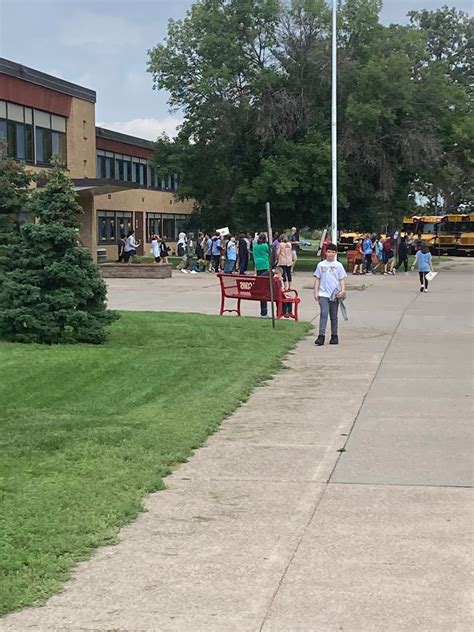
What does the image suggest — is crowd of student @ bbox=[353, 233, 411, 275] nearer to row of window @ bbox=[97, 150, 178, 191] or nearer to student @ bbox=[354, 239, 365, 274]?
student @ bbox=[354, 239, 365, 274]

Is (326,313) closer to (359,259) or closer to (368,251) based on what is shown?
(359,259)

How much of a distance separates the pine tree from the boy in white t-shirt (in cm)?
332

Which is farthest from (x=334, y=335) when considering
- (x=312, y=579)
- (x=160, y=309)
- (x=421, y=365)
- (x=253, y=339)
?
(x=312, y=579)

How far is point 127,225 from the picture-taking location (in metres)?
58.7

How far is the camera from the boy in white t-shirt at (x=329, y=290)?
14570 mm

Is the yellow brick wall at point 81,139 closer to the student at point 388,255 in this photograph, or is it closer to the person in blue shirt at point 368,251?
the person in blue shirt at point 368,251

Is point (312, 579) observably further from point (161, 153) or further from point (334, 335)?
point (161, 153)

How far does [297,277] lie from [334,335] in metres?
20.4

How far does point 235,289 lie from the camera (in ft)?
60.1

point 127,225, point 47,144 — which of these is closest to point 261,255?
point 47,144

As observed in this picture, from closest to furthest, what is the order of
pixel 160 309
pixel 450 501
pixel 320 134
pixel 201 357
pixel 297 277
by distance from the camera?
1. pixel 450 501
2. pixel 201 357
3. pixel 160 309
4. pixel 297 277
5. pixel 320 134

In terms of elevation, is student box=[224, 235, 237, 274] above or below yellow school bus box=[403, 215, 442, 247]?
below

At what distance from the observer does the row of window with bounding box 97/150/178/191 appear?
5883cm

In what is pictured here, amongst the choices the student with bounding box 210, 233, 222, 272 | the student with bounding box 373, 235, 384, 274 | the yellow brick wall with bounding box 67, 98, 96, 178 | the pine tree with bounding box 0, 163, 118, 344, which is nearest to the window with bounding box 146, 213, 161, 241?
the yellow brick wall with bounding box 67, 98, 96, 178
